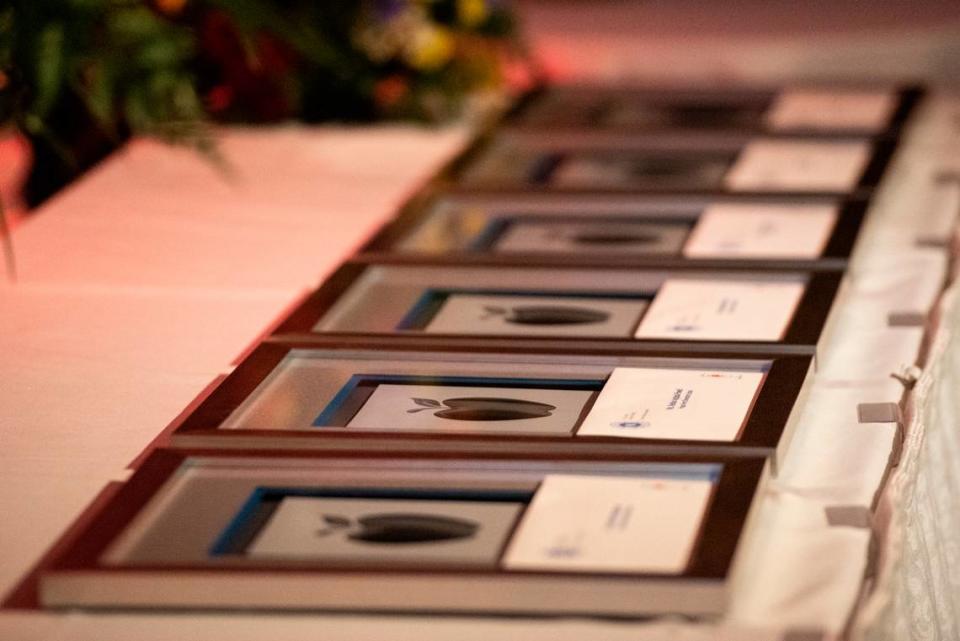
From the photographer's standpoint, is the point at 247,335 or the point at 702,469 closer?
the point at 702,469

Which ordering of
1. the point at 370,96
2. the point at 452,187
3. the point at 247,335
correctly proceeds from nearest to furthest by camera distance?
1. the point at 247,335
2. the point at 452,187
3. the point at 370,96

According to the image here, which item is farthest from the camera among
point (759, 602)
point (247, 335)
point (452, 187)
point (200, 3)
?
point (200, 3)

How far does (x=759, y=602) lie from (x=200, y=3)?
1.56 m

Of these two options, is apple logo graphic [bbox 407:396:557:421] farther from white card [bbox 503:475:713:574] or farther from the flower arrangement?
the flower arrangement

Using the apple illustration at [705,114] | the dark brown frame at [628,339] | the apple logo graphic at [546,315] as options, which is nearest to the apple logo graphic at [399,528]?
the dark brown frame at [628,339]

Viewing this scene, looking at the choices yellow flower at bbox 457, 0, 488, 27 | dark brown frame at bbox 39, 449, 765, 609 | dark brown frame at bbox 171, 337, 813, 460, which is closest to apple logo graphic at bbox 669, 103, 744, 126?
yellow flower at bbox 457, 0, 488, 27

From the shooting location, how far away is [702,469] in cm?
126

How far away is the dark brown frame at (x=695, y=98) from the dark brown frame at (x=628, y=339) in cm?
64

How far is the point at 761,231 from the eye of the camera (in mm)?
1935

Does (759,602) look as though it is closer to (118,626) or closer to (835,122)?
(118,626)

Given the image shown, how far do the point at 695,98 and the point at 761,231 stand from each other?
769mm

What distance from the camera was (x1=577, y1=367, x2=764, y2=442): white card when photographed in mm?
1344

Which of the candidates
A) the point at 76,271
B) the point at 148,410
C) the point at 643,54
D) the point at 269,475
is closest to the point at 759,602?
the point at 269,475

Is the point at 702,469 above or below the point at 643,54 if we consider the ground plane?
below
